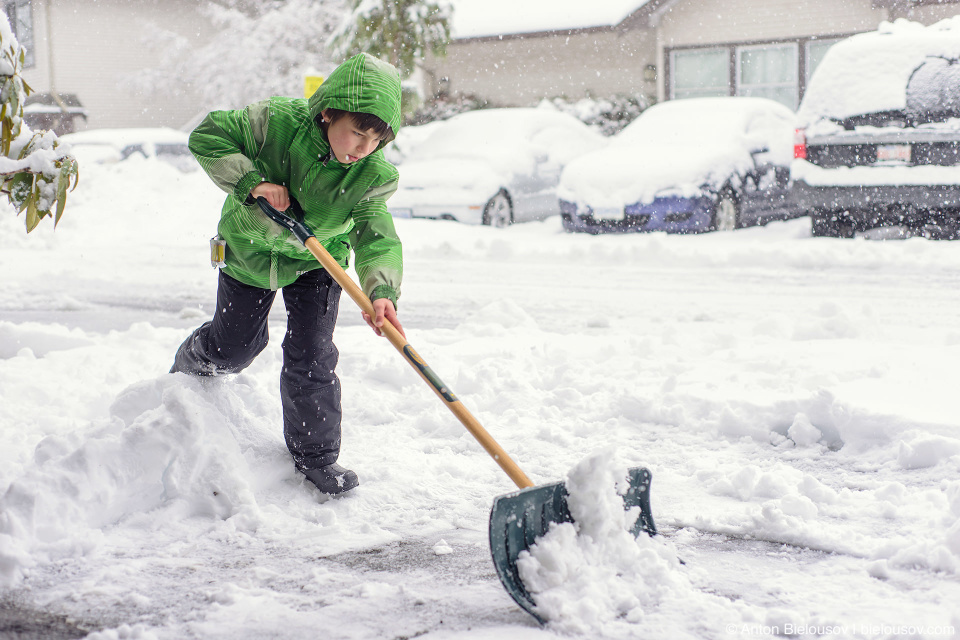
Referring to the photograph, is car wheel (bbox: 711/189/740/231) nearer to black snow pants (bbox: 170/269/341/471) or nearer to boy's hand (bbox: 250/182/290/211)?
black snow pants (bbox: 170/269/341/471)

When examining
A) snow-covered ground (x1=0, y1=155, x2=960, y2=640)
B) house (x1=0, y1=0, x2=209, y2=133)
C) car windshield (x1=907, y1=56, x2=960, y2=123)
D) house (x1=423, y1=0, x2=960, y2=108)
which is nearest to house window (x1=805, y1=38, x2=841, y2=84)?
house (x1=423, y1=0, x2=960, y2=108)

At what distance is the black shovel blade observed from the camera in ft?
7.15

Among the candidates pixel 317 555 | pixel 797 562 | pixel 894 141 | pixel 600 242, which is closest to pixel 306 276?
pixel 317 555

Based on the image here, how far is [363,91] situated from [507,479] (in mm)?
1355

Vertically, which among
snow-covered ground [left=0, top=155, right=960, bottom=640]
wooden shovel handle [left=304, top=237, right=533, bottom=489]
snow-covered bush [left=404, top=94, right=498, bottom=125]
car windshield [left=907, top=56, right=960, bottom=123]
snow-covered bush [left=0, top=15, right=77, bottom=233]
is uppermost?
snow-covered bush [left=404, top=94, right=498, bottom=125]

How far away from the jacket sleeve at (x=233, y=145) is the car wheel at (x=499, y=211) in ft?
25.2

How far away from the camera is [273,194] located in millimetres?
2801

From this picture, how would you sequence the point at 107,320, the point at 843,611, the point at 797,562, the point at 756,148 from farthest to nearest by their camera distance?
the point at 756,148 < the point at 107,320 < the point at 797,562 < the point at 843,611

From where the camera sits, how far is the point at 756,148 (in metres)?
10.3

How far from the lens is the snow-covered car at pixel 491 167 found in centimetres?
1059

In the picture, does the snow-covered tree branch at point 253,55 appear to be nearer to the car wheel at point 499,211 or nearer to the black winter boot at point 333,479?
the car wheel at point 499,211

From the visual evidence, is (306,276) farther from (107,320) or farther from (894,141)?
(894,141)

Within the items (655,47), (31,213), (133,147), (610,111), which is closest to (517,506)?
(31,213)

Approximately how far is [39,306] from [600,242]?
4.78m
